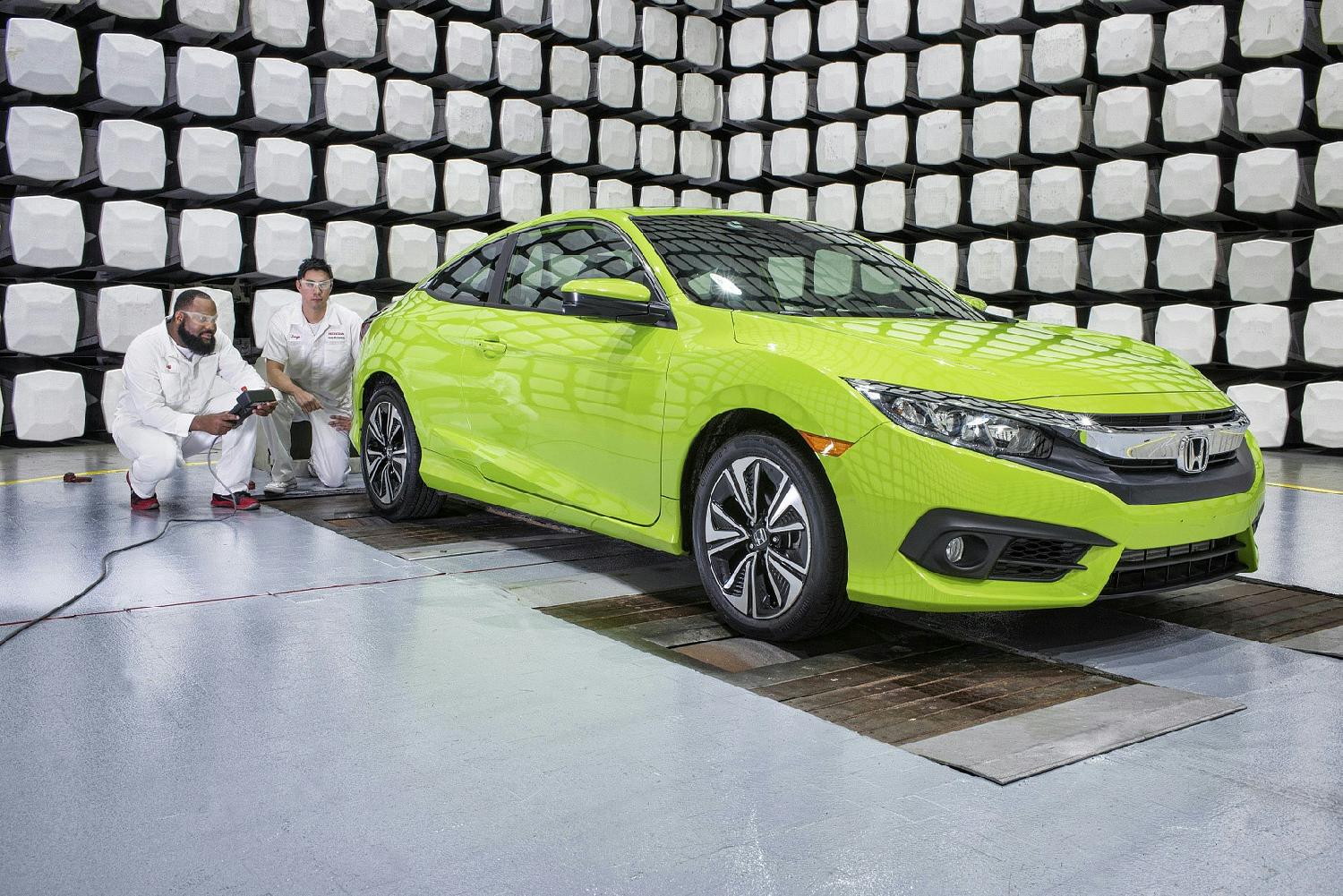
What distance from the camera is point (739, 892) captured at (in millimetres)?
1833

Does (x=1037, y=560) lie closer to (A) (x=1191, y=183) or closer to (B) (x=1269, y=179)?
(B) (x=1269, y=179)

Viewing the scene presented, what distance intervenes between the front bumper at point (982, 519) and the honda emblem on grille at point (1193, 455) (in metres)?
0.07

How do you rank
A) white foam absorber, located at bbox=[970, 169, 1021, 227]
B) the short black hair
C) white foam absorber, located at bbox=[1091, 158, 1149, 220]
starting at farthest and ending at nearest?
white foam absorber, located at bbox=[970, 169, 1021, 227]
white foam absorber, located at bbox=[1091, 158, 1149, 220]
the short black hair

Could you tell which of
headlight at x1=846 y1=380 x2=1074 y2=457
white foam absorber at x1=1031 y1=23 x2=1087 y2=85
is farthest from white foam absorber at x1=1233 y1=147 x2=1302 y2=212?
headlight at x1=846 y1=380 x2=1074 y2=457

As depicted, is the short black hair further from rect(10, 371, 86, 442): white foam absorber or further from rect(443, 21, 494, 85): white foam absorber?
rect(443, 21, 494, 85): white foam absorber

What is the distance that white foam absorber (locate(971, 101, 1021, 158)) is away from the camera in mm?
8023

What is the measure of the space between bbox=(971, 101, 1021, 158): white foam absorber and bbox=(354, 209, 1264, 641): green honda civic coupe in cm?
429

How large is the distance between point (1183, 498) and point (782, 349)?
3.47 feet

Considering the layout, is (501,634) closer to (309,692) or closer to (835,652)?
(309,692)

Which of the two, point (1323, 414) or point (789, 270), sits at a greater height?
point (789, 270)

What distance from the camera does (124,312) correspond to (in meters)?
7.04

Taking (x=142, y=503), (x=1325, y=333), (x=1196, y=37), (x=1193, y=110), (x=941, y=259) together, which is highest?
(x=1196, y=37)

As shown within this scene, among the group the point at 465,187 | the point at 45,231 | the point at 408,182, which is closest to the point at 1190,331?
the point at 465,187

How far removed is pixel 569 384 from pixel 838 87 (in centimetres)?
609
